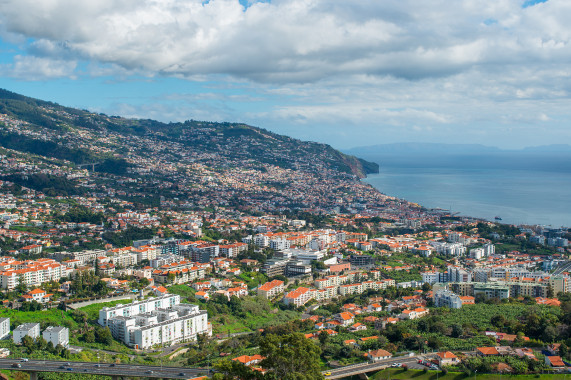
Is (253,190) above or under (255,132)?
under

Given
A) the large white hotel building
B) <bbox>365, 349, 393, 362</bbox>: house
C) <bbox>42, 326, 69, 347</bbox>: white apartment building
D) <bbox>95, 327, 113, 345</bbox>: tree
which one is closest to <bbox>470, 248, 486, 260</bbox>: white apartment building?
the large white hotel building

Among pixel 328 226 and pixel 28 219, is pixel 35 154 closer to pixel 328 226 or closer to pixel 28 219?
pixel 28 219

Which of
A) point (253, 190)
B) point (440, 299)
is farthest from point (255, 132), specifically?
point (440, 299)

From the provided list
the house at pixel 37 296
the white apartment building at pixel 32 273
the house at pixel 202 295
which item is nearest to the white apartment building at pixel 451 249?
the house at pixel 202 295

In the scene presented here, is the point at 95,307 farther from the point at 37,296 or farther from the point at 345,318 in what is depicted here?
the point at 345,318

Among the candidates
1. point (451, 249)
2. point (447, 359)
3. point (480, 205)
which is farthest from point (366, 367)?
point (480, 205)
